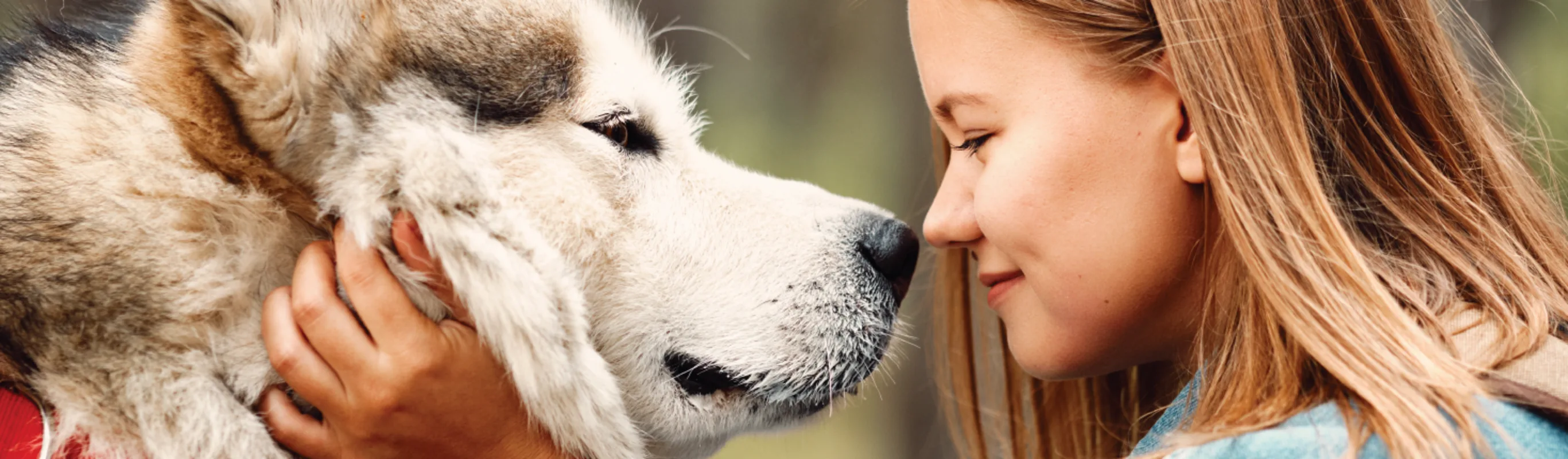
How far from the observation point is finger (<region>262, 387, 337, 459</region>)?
143cm

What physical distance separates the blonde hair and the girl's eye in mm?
201

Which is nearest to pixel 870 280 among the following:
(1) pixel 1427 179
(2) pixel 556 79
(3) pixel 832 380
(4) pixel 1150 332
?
(3) pixel 832 380

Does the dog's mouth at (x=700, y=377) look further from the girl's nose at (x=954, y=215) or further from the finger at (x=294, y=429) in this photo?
→ the finger at (x=294, y=429)

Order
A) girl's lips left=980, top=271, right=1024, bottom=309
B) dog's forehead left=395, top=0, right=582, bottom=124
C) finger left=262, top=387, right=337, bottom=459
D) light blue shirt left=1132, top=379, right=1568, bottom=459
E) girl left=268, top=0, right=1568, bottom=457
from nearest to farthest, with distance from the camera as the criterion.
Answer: light blue shirt left=1132, top=379, right=1568, bottom=459 → girl left=268, top=0, right=1568, bottom=457 → finger left=262, top=387, right=337, bottom=459 → dog's forehead left=395, top=0, right=582, bottom=124 → girl's lips left=980, top=271, right=1024, bottom=309

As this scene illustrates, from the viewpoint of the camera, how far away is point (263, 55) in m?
1.50

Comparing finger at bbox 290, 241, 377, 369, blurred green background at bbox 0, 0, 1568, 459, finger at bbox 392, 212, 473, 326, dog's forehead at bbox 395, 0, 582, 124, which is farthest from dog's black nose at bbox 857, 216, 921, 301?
blurred green background at bbox 0, 0, 1568, 459

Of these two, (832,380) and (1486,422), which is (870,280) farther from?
(1486,422)

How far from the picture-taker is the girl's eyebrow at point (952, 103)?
5.35 ft

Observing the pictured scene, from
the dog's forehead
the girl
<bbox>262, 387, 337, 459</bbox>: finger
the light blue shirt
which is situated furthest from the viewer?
the dog's forehead

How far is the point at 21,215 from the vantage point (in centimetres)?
140

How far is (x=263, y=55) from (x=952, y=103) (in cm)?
102

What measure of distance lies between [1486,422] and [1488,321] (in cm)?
22

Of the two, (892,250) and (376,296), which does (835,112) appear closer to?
(892,250)

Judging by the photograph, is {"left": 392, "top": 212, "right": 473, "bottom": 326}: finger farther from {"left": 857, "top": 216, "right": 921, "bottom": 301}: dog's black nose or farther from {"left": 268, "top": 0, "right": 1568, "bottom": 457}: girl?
{"left": 857, "top": 216, "right": 921, "bottom": 301}: dog's black nose
